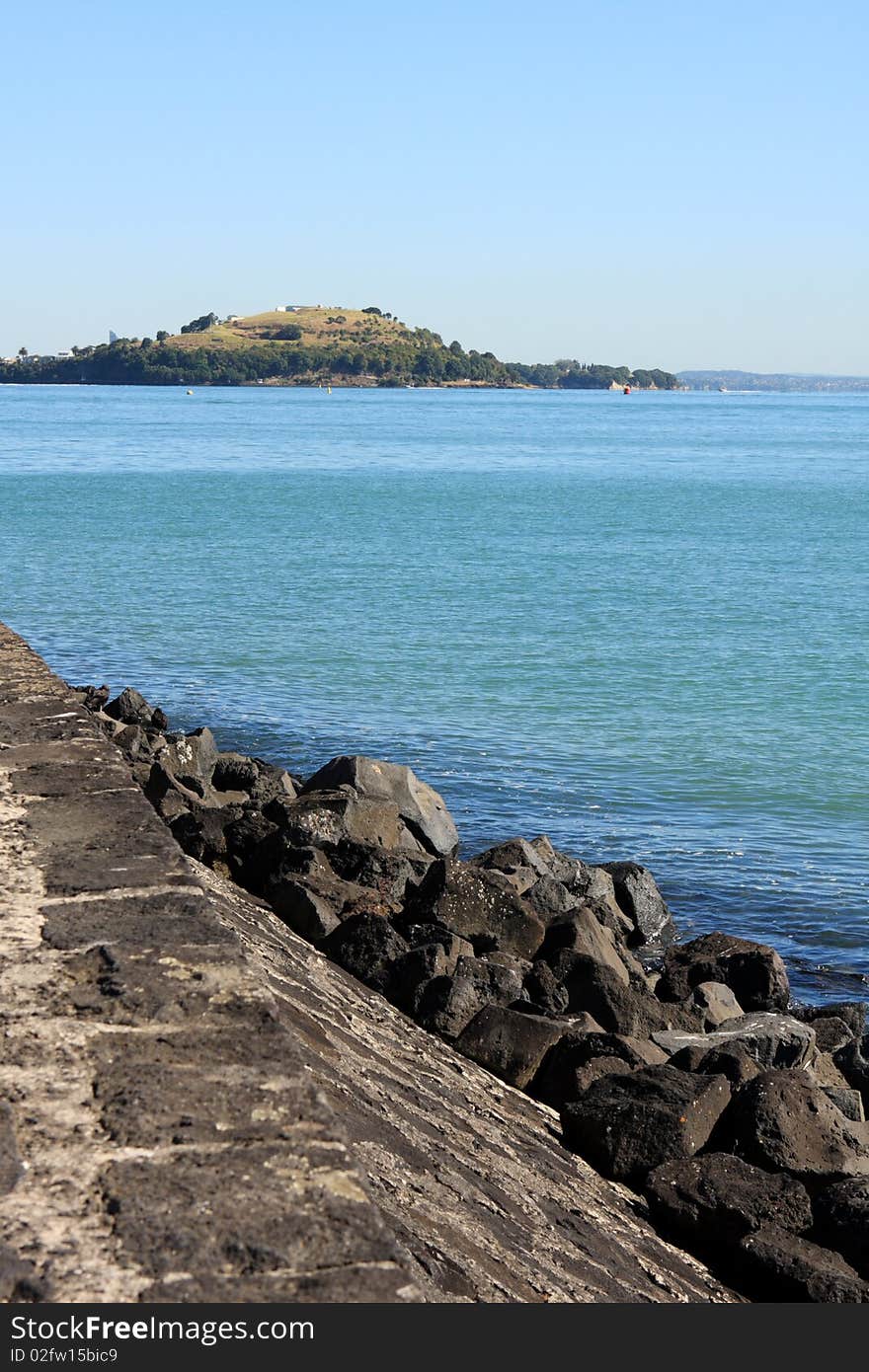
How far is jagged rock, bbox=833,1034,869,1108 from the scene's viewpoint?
8266 millimetres

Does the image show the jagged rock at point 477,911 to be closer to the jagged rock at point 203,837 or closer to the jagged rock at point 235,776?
the jagged rock at point 203,837

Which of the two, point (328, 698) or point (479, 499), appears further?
point (479, 499)

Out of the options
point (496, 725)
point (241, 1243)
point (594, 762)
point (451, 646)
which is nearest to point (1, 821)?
point (241, 1243)

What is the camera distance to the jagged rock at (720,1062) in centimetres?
714

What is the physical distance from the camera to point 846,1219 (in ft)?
19.4

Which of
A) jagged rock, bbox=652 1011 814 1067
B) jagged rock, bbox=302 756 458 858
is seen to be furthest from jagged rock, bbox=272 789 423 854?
jagged rock, bbox=652 1011 814 1067

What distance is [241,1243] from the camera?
8.59 ft

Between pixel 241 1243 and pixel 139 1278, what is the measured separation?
0.18m

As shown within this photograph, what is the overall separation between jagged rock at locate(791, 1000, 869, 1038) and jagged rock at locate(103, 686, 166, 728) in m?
8.11

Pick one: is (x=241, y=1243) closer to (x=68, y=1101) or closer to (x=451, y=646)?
(x=68, y=1101)

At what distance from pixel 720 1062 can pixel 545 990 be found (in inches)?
45.9

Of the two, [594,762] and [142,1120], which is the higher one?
[142,1120]

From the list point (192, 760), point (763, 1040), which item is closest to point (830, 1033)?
point (763, 1040)
